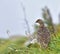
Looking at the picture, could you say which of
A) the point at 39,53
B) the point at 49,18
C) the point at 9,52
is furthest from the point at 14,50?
the point at 49,18

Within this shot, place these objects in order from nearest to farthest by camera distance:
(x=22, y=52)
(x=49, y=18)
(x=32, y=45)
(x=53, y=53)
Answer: (x=53, y=53), (x=22, y=52), (x=32, y=45), (x=49, y=18)

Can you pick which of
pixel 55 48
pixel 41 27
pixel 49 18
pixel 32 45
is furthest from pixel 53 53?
pixel 49 18

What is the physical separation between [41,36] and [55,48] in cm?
37

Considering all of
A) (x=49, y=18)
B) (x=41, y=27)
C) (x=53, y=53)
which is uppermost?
(x=49, y=18)

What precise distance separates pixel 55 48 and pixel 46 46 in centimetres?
20

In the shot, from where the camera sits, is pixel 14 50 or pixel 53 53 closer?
pixel 53 53

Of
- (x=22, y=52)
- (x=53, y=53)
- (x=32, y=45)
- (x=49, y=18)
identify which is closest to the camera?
(x=53, y=53)

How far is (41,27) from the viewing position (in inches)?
323

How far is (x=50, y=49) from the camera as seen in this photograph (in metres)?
8.08

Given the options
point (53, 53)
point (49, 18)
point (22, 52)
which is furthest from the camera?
point (49, 18)

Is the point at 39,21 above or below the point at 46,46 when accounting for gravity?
above

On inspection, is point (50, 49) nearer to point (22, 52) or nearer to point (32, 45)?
point (22, 52)

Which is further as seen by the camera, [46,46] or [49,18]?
[49,18]

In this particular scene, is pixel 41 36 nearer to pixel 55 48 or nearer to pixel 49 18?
pixel 55 48
